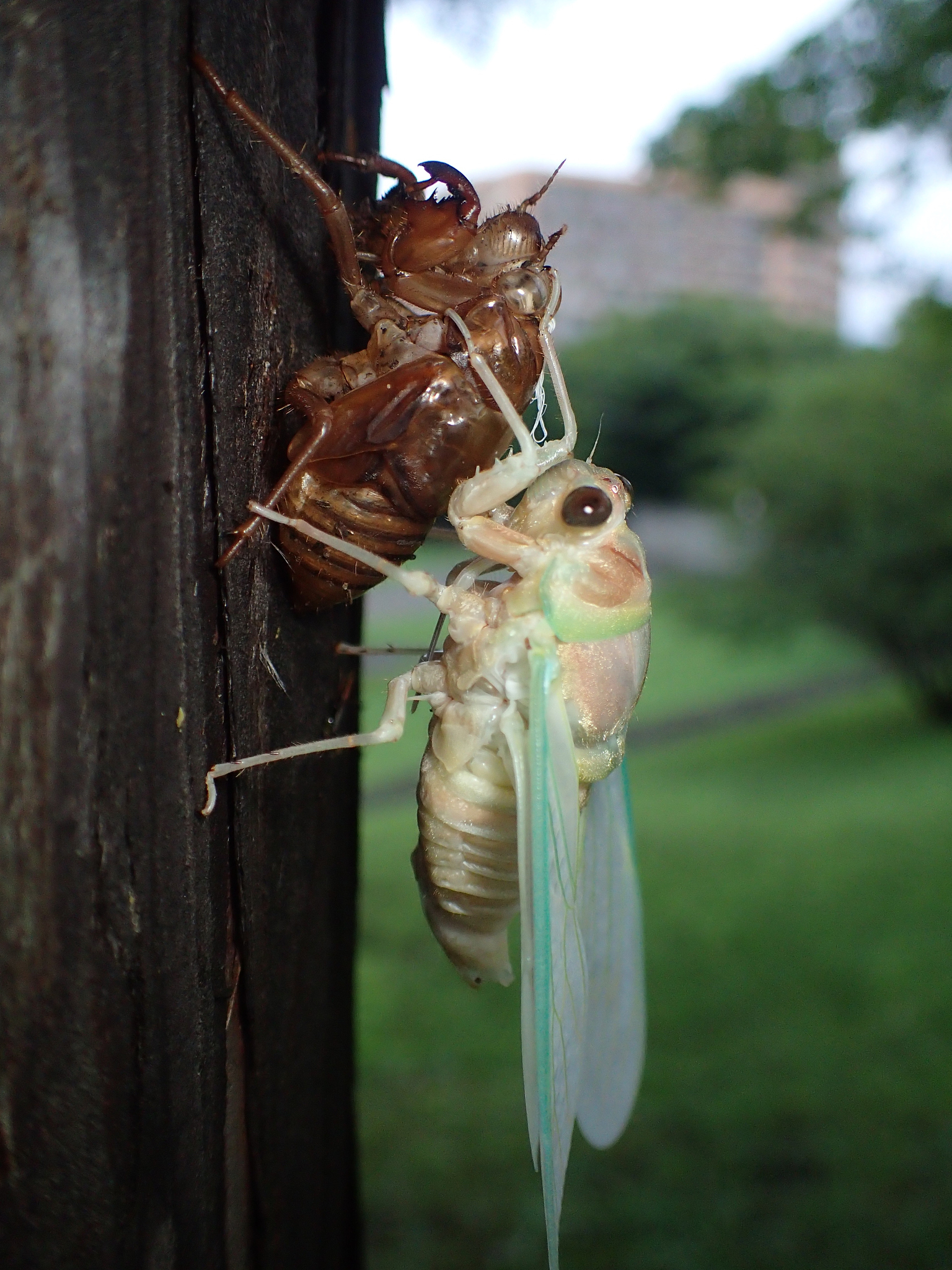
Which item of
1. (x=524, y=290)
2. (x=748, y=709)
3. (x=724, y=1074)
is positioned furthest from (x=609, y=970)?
(x=748, y=709)

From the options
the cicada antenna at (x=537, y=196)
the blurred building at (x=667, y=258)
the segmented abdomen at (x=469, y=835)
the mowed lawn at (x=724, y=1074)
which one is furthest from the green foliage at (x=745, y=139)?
the segmented abdomen at (x=469, y=835)

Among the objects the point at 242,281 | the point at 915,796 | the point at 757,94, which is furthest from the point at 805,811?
the point at 242,281

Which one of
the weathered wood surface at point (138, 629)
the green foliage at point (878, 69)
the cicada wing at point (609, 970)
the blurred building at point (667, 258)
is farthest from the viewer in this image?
the blurred building at point (667, 258)

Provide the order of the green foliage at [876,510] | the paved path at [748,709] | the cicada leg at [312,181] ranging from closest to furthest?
the cicada leg at [312,181]
the green foliage at [876,510]
the paved path at [748,709]

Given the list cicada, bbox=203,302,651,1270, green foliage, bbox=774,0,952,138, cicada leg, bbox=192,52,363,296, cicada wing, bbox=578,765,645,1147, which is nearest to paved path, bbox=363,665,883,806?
green foliage, bbox=774,0,952,138

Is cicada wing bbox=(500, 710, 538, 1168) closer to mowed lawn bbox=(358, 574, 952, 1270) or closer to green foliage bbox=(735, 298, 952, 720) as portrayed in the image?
mowed lawn bbox=(358, 574, 952, 1270)

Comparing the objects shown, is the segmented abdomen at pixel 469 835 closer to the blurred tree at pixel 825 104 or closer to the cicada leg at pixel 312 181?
the cicada leg at pixel 312 181

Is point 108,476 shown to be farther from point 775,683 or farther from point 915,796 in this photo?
point 775,683
